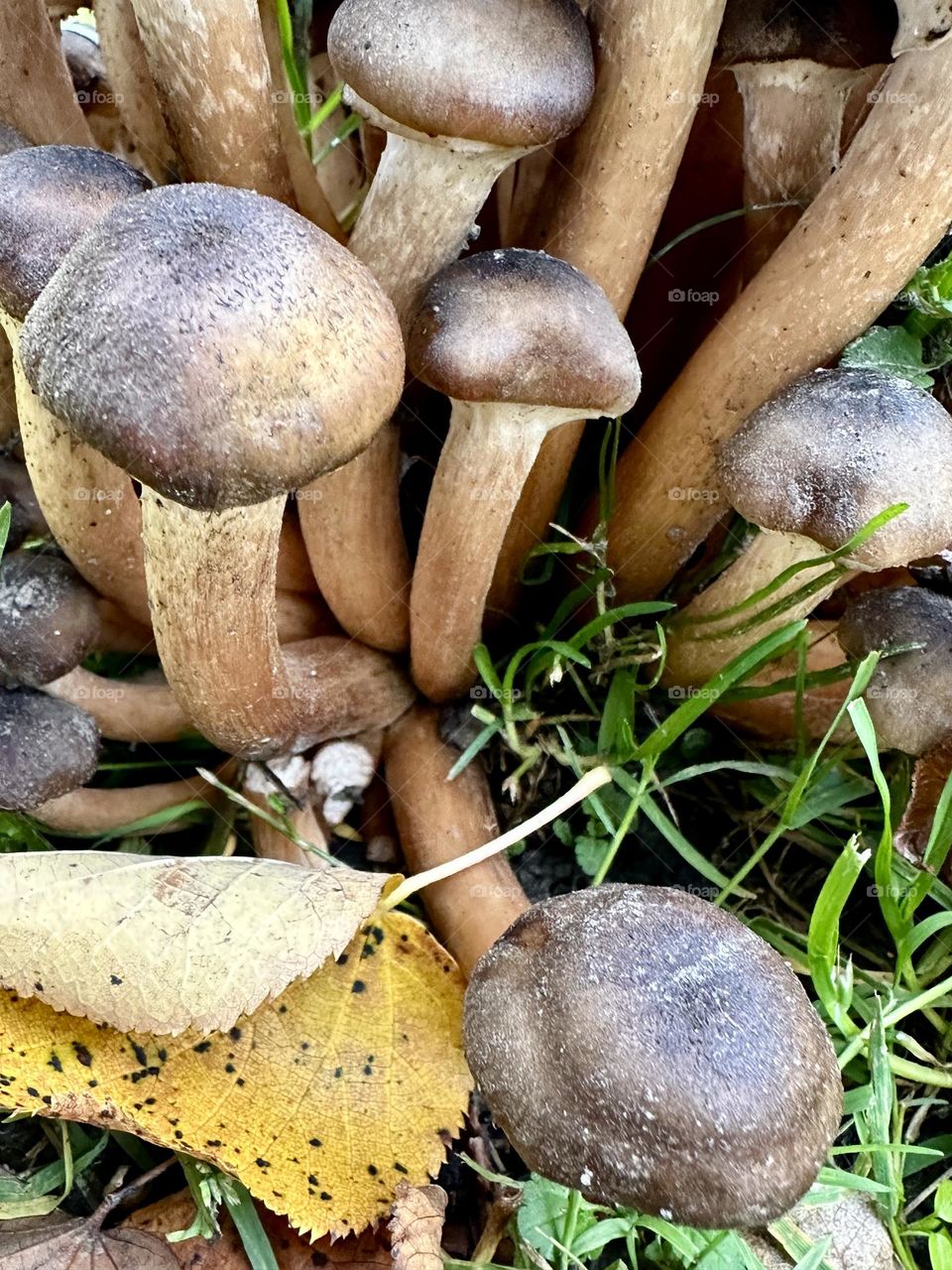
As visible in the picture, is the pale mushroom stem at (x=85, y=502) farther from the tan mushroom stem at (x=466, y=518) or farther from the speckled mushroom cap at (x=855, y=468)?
the speckled mushroom cap at (x=855, y=468)

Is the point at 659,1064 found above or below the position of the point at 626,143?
below

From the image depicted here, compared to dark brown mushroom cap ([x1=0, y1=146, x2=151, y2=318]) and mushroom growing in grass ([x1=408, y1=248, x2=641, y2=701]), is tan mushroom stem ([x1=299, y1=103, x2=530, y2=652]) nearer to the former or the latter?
mushroom growing in grass ([x1=408, y1=248, x2=641, y2=701])

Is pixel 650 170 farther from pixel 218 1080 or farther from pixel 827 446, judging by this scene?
pixel 218 1080

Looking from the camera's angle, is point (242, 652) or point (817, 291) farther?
point (817, 291)

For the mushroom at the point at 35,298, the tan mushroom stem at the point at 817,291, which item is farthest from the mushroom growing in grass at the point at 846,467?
the mushroom at the point at 35,298

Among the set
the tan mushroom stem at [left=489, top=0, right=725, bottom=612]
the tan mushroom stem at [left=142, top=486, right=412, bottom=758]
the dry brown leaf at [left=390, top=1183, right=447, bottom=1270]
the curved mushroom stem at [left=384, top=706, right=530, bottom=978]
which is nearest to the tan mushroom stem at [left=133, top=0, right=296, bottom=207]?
the tan mushroom stem at [left=489, top=0, right=725, bottom=612]

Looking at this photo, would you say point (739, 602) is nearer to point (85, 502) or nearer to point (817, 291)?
point (817, 291)

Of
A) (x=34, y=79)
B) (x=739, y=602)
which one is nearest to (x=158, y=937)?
(x=739, y=602)

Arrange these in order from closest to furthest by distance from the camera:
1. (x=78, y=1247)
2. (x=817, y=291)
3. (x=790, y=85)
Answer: (x=78, y=1247) < (x=817, y=291) < (x=790, y=85)

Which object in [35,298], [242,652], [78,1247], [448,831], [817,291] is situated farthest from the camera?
[448,831]
